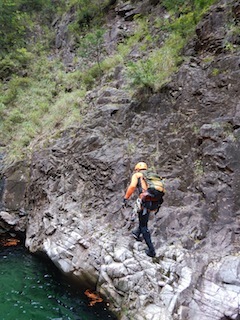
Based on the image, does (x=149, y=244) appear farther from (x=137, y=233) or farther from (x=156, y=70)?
(x=156, y=70)

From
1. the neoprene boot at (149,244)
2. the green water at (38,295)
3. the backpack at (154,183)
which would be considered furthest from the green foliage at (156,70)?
the green water at (38,295)

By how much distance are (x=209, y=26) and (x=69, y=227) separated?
24.3 feet

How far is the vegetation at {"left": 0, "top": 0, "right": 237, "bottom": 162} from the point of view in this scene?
10181mm

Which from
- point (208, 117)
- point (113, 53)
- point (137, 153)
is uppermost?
point (113, 53)

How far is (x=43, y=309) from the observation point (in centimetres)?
619

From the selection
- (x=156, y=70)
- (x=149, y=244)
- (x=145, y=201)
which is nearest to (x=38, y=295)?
(x=149, y=244)

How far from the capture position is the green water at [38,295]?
234 inches

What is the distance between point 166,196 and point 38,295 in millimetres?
3854

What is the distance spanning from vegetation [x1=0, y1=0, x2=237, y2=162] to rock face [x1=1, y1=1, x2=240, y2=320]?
93cm

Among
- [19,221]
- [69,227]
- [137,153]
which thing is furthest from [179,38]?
[19,221]

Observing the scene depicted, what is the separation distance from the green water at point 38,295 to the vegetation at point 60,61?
4.33 m

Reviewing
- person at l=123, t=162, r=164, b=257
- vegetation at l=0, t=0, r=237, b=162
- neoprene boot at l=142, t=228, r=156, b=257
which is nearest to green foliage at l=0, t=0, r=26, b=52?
vegetation at l=0, t=0, r=237, b=162

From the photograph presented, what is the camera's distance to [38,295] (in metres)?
6.64

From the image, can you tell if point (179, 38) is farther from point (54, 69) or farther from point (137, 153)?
point (54, 69)
